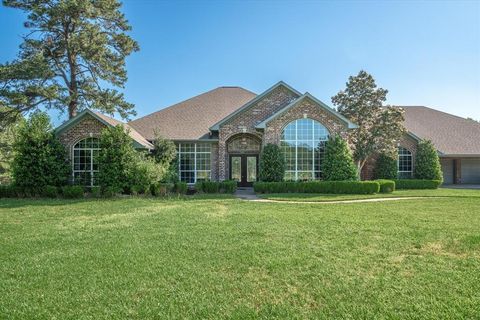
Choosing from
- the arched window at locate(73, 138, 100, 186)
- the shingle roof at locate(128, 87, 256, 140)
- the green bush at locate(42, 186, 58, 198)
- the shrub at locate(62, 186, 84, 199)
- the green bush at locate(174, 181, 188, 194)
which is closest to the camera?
the shrub at locate(62, 186, 84, 199)

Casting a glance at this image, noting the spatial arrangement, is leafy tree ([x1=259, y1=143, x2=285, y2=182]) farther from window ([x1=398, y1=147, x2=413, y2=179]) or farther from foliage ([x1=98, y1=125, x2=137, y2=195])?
window ([x1=398, y1=147, x2=413, y2=179])

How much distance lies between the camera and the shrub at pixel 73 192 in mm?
15398

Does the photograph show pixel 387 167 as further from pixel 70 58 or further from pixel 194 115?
pixel 70 58

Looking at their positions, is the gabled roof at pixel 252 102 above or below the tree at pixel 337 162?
above

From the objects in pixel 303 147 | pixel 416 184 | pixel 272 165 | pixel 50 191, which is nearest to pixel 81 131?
pixel 50 191

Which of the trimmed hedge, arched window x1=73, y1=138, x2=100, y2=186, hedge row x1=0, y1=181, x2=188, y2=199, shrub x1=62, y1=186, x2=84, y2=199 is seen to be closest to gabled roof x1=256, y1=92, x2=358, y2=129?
the trimmed hedge

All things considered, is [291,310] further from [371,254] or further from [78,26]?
[78,26]

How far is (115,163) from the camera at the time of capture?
49.9 feet

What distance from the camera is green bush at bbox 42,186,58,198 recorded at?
51.2 feet

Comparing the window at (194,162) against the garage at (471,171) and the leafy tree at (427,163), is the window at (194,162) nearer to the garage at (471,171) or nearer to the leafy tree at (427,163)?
the leafy tree at (427,163)

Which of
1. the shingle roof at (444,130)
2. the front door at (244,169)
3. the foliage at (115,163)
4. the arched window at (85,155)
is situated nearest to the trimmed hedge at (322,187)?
the front door at (244,169)

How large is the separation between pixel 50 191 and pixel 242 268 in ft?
47.1

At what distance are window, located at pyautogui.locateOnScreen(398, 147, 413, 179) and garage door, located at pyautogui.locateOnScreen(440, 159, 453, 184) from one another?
4815 millimetres

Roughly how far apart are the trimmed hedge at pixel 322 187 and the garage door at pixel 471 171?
1474cm
